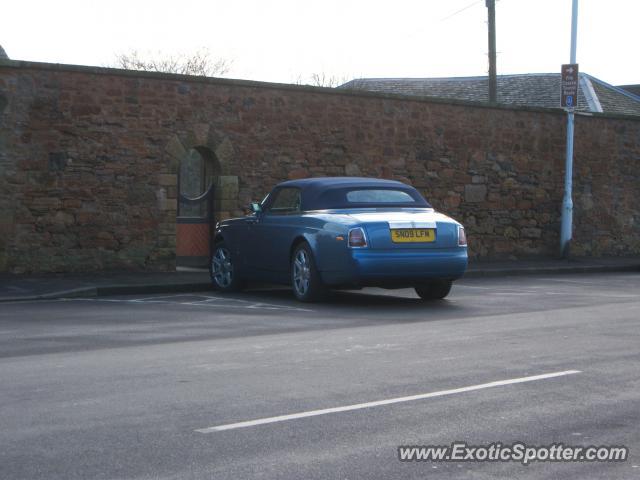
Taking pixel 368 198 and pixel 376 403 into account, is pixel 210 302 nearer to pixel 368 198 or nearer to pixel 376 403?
pixel 368 198

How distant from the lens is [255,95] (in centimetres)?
1919

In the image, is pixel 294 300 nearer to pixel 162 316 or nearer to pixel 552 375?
pixel 162 316

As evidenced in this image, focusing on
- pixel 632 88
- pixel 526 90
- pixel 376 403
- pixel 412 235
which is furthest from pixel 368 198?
pixel 632 88

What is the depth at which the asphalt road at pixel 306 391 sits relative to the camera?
4.85 m

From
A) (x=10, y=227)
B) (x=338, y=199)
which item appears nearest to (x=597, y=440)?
(x=338, y=199)

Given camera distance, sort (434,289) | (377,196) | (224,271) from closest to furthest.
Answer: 1. (377,196)
2. (434,289)
3. (224,271)

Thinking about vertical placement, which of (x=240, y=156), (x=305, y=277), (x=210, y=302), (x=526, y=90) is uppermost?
(x=526, y=90)

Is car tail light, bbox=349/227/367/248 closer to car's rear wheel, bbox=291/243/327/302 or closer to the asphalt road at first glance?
car's rear wheel, bbox=291/243/327/302

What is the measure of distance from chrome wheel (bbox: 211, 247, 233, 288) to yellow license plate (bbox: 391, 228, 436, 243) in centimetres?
335

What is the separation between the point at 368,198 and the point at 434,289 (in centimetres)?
148

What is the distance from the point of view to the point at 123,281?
15.6m

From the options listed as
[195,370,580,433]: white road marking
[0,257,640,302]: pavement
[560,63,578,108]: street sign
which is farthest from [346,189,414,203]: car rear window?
[560,63,578,108]: street sign

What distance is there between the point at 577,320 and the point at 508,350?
2482 mm

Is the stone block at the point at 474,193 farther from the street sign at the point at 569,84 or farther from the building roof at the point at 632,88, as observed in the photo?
the building roof at the point at 632,88
